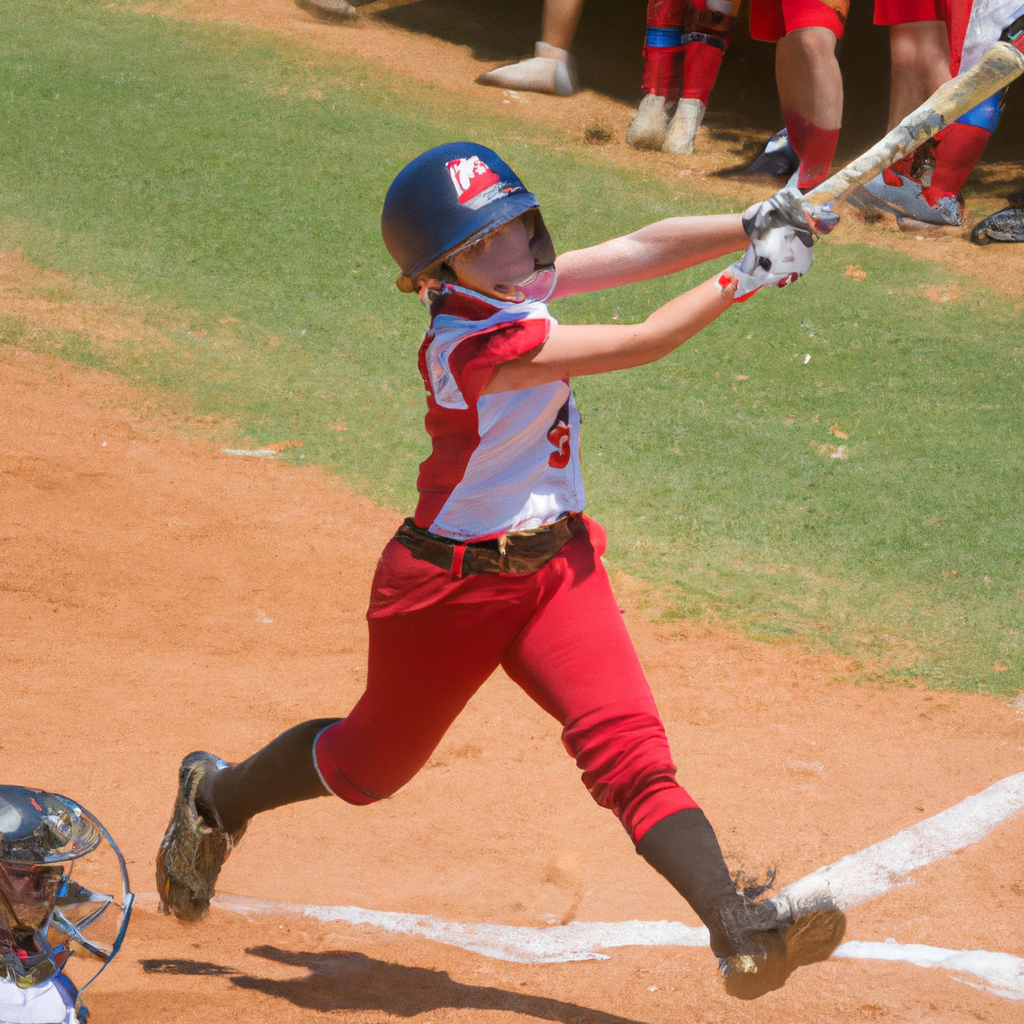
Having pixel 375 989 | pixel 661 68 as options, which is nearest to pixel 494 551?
pixel 375 989

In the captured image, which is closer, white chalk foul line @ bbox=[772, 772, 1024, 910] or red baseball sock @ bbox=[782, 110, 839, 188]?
white chalk foul line @ bbox=[772, 772, 1024, 910]

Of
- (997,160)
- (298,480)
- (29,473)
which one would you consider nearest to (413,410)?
(298,480)

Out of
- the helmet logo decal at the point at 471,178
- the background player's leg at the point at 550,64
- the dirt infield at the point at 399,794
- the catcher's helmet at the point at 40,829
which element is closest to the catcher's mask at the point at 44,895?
the catcher's helmet at the point at 40,829

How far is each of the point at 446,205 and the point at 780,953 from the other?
1726 millimetres

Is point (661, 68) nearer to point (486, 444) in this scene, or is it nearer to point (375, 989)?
point (486, 444)

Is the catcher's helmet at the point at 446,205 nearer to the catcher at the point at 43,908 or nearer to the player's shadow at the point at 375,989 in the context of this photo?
the catcher at the point at 43,908

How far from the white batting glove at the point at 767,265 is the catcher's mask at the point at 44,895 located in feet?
5.49

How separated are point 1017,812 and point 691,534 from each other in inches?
96.4

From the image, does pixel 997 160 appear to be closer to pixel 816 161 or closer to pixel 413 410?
pixel 816 161

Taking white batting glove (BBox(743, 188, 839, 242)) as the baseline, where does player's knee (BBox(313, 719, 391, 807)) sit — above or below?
below

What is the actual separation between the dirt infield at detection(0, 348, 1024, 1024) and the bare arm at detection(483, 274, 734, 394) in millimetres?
1569

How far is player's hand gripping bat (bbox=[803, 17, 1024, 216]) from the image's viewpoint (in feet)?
9.07

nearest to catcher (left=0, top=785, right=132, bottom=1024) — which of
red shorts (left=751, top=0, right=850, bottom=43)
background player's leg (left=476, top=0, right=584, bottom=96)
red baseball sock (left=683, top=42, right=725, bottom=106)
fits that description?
red shorts (left=751, top=0, right=850, bottom=43)

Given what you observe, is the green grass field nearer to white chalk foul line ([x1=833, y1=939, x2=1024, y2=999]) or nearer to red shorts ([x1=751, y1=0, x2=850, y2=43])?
red shorts ([x1=751, y1=0, x2=850, y2=43])
